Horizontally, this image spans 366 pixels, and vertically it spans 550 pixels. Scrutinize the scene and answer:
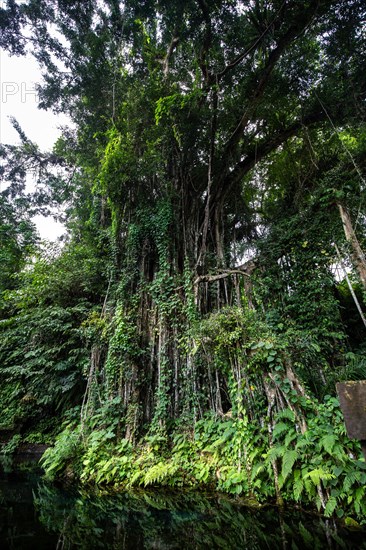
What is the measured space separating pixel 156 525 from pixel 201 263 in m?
4.46

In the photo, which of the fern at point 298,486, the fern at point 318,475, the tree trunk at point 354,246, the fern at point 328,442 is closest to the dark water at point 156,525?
the fern at point 298,486

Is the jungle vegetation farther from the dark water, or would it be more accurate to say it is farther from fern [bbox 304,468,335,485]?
the dark water

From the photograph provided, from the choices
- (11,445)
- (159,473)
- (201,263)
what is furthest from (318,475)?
(11,445)

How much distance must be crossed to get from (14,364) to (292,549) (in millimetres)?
7853

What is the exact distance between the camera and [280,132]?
6.72 metres

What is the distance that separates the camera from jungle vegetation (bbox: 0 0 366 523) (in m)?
3.46

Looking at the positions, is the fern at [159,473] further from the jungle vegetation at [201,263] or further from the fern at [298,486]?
the fern at [298,486]

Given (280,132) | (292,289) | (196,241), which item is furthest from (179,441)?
(280,132)

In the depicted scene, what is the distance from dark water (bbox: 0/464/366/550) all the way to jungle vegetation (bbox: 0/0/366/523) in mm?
325

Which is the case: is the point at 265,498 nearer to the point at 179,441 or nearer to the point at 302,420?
the point at 302,420

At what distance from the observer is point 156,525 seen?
2287mm

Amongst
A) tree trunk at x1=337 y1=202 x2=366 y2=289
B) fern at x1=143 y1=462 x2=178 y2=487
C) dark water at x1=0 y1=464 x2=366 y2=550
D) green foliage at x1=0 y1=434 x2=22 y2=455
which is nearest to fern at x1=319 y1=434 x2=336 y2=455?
dark water at x1=0 y1=464 x2=366 y2=550

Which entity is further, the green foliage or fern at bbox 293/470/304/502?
the green foliage

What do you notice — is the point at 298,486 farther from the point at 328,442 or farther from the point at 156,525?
the point at 156,525
